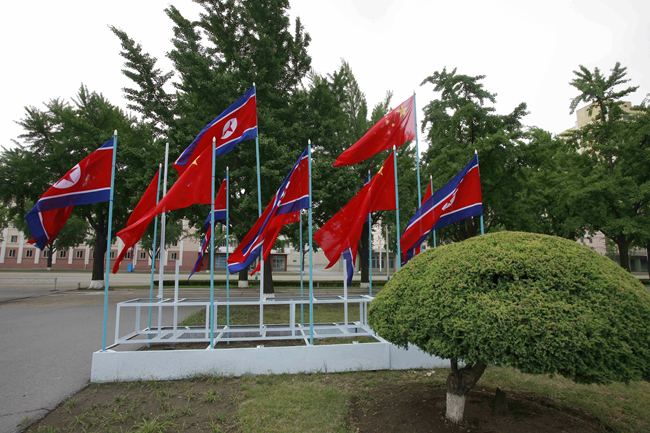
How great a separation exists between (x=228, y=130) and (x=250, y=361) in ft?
14.5

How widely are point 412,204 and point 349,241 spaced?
15485 mm

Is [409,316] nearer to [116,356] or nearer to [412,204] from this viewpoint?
[116,356]

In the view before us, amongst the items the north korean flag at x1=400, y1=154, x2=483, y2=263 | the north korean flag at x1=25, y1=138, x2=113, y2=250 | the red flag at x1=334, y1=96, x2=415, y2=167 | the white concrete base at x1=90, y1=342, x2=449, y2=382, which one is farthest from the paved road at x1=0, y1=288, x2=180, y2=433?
the north korean flag at x1=400, y1=154, x2=483, y2=263

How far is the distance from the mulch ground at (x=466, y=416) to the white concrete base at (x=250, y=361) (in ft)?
4.09

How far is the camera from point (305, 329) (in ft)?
27.1

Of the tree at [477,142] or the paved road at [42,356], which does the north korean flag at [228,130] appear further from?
the tree at [477,142]

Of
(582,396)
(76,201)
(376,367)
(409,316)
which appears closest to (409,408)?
(409,316)

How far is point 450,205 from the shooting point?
7613mm

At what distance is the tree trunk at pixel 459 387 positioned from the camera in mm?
4048

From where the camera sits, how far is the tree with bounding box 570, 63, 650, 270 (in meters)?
18.9

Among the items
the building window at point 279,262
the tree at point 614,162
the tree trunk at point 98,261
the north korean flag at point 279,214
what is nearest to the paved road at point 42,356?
the north korean flag at point 279,214

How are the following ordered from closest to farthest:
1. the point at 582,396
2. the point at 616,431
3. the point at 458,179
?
1. the point at 616,431
2. the point at 582,396
3. the point at 458,179

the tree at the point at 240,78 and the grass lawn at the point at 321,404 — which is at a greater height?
the tree at the point at 240,78

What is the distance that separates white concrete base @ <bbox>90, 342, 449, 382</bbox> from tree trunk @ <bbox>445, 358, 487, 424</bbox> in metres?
1.78
